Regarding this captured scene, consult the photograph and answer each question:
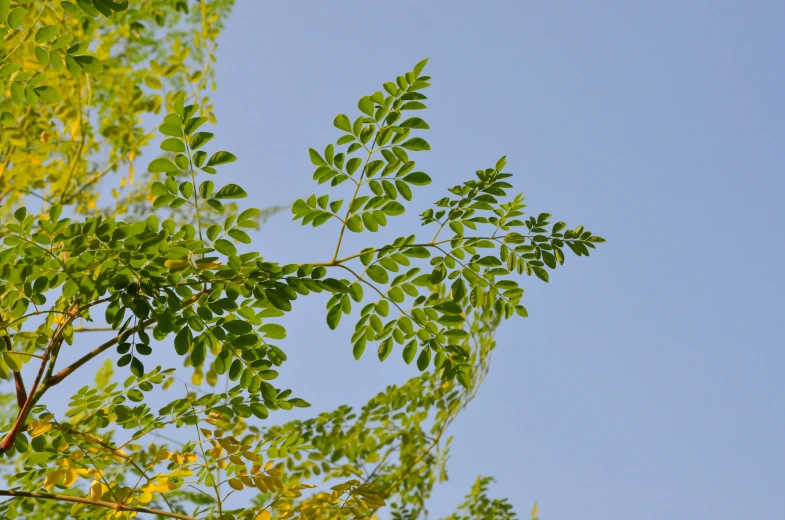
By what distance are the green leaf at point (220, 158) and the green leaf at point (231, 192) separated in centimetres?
7

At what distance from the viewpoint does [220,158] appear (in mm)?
1812

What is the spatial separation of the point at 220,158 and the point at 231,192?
0.10 metres

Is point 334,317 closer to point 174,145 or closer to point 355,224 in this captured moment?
point 355,224

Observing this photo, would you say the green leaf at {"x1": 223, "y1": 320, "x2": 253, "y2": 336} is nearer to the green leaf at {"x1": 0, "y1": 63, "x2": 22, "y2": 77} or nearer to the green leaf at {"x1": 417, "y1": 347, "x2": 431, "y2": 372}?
the green leaf at {"x1": 417, "y1": 347, "x2": 431, "y2": 372}

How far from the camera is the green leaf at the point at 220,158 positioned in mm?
1805

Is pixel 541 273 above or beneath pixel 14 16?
beneath

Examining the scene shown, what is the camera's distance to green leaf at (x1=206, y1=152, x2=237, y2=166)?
180 cm

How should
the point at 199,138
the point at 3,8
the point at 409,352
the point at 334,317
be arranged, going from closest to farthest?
the point at 3,8, the point at 199,138, the point at 334,317, the point at 409,352

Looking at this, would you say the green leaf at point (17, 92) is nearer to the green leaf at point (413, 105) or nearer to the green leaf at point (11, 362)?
the green leaf at point (11, 362)

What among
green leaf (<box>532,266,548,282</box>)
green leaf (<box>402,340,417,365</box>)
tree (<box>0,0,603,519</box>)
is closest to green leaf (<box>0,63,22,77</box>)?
tree (<box>0,0,603,519</box>)

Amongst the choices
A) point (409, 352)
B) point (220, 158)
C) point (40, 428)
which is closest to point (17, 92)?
point (220, 158)

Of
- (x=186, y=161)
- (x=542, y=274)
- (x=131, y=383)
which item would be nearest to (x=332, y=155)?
(x=186, y=161)

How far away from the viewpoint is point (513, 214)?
207 cm

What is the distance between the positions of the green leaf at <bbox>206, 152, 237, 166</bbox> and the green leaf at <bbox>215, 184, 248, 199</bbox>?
0.07m
